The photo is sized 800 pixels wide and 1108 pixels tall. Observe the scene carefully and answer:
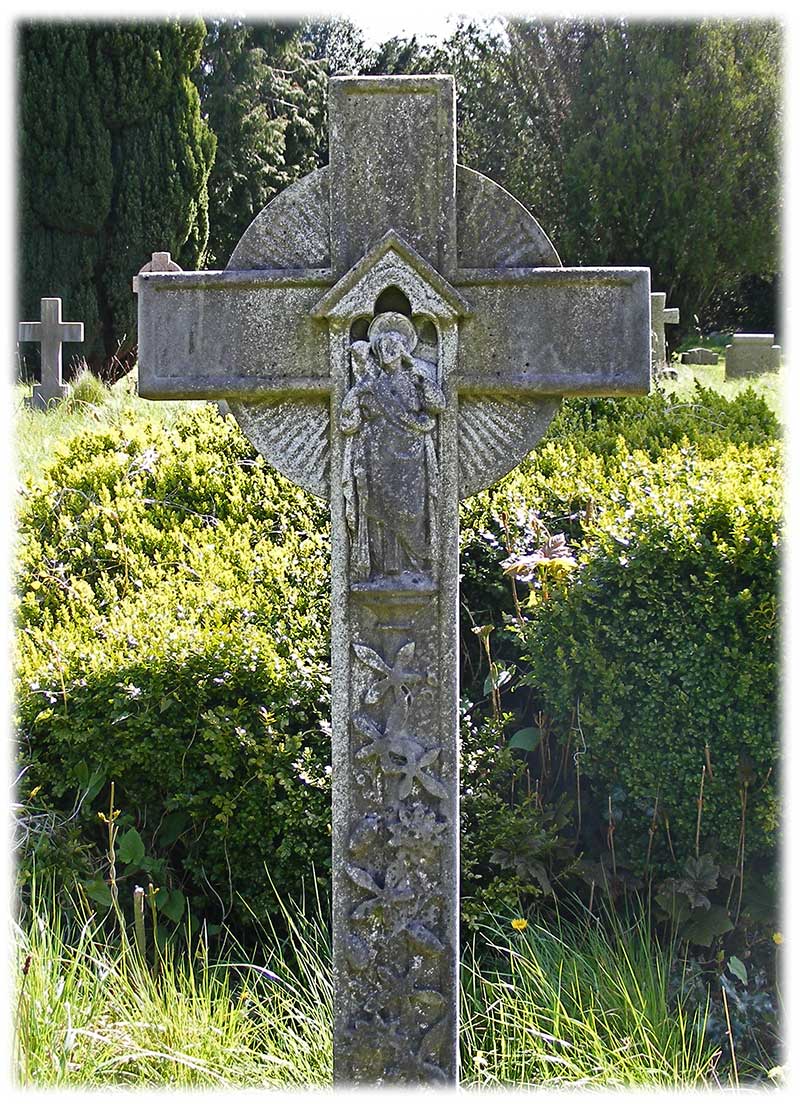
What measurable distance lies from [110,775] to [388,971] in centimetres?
148

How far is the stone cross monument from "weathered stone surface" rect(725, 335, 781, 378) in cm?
1411

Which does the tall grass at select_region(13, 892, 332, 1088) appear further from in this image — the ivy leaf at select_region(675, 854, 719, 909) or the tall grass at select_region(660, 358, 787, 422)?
the tall grass at select_region(660, 358, 787, 422)

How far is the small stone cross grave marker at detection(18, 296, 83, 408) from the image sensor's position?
11516 millimetres

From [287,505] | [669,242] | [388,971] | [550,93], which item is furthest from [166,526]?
[550,93]

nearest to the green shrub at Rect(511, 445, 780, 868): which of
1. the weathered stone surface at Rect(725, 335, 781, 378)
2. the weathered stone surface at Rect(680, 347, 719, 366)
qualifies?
the weathered stone surface at Rect(725, 335, 781, 378)

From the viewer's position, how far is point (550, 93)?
70.7 ft

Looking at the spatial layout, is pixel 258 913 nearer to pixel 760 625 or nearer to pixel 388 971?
pixel 388 971

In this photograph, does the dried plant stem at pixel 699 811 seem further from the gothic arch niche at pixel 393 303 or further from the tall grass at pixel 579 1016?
the gothic arch niche at pixel 393 303


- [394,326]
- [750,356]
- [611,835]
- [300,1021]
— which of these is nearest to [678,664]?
[611,835]

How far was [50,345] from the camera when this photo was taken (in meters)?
11.6

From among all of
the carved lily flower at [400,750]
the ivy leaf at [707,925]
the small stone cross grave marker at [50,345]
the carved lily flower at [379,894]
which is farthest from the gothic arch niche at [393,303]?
the small stone cross grave marker at [50,345]

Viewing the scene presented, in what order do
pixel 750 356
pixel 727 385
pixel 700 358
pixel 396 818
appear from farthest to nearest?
pixel 700 358 < pixel 750 356 < pixel 727 385 < pixel 396 818

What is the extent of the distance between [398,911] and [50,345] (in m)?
10.1

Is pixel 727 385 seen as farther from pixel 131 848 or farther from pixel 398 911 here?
pixel 398 911
